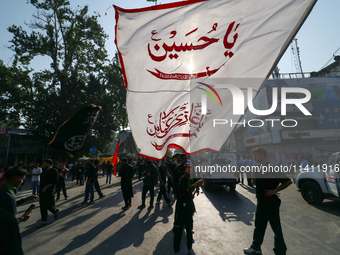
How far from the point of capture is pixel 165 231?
17.3 ft

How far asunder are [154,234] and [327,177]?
6.26 meters

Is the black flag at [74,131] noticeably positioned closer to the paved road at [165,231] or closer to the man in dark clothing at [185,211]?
the paved road at [165,231]

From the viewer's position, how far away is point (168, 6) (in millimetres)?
→ 3125

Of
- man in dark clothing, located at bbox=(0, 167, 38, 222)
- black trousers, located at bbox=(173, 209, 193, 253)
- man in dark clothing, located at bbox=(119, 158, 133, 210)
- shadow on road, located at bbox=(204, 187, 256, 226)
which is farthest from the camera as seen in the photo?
man in dark clothing, located at bbox=(119, 158, 133, 210)

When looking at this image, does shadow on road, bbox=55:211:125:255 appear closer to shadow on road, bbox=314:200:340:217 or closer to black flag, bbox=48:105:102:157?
black flag, bbox=48:105:102:157

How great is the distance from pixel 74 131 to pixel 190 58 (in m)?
5.85

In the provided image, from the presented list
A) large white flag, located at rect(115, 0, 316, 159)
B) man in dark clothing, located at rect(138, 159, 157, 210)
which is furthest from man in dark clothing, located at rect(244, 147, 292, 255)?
man in dark clothing, located at rect(138, 159, 157, 210)

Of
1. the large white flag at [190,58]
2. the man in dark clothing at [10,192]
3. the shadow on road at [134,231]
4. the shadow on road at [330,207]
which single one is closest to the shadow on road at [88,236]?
the shadow on road at [134,231]

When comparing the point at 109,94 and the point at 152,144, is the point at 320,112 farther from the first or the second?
the point at 152,144

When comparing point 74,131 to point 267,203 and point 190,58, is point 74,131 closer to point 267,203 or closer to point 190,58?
point 190,58

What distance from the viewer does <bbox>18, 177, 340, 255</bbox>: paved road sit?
421 cm

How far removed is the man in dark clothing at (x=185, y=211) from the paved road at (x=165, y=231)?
1.18 feet

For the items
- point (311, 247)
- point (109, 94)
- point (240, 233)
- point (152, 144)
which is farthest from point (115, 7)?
point (109, 94)

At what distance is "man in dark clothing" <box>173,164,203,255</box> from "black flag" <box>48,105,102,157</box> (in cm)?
470
